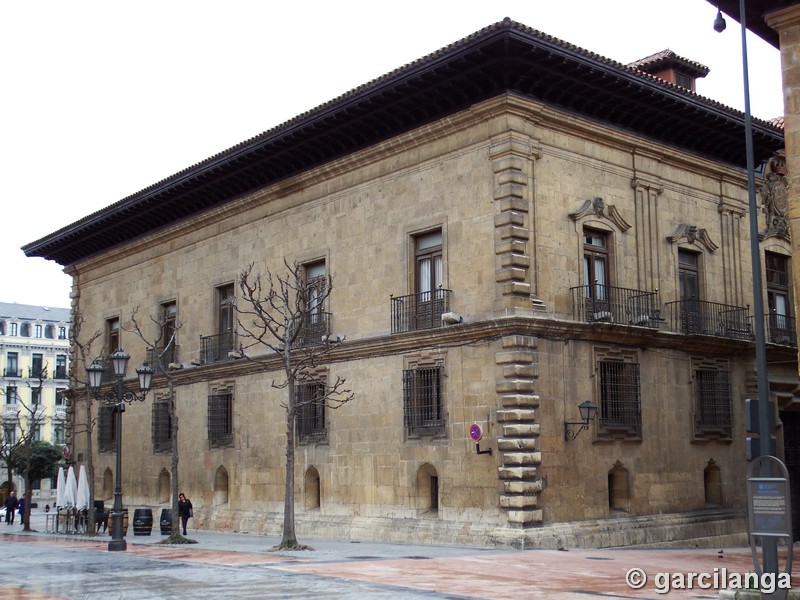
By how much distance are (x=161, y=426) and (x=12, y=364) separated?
5392 centimetres

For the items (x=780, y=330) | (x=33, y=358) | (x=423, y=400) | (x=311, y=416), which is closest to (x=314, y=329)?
(x=311, y=416)

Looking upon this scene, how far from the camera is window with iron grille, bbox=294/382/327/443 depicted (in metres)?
27.3

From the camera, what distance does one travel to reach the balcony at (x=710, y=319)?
26250 mm

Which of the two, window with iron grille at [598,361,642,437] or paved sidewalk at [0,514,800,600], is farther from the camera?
window with iron grille at [598,361,642,437]

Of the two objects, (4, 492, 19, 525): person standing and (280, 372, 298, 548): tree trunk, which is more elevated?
(280, 372, 298, 548): tree trunk

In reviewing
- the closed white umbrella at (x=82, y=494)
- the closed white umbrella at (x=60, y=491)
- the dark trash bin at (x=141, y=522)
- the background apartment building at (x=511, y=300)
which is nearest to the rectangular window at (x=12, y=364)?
the closed white umbrella at (x=60, y=491)

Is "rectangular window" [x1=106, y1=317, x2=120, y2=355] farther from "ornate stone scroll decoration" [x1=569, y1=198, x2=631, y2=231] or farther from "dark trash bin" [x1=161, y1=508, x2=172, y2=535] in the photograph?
"ornate stone scroll decoration" [x1=569, y1=198, x2=631, y2=231]

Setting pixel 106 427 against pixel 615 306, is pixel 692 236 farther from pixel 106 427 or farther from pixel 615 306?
pixel 106 427

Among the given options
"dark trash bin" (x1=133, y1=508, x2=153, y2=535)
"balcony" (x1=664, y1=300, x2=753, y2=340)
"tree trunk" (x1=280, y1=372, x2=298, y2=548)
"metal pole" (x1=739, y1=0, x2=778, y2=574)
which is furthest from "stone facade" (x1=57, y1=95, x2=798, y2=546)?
"metal pole" (x1=739, y1=0, x2=778, y2=574)

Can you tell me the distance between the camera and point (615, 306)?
24.5 metres

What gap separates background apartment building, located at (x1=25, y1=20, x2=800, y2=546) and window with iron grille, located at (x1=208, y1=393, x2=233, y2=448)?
64mm

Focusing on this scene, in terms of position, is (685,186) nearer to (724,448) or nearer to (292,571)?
(724,448)

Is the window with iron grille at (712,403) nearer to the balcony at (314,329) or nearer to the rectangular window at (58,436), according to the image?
the balcony at (314,329)

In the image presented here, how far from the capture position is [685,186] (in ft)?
90.4
